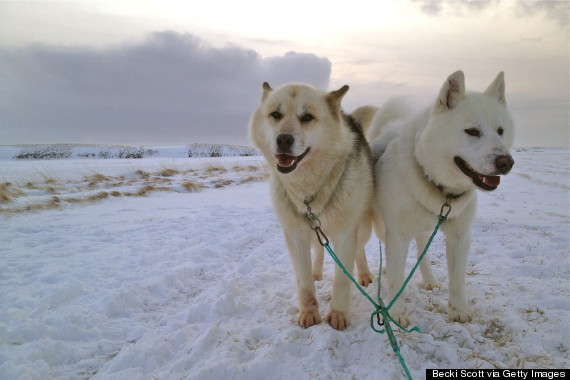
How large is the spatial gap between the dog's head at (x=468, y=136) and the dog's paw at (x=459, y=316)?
100cm

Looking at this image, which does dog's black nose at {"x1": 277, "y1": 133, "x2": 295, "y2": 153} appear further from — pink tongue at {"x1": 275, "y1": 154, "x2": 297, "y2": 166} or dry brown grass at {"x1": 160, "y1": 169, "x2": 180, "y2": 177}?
dry brown grass at {"x1": 160, "y1": 169, "x2": 180, "y2": 177}

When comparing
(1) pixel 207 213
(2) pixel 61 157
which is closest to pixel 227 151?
(2) pixel 61 157

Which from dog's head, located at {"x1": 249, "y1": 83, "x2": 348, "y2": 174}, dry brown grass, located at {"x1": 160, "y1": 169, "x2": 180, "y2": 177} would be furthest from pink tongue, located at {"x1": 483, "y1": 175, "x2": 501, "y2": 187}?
dry brown grass, located at {"x1": 160, "y1": 169, "x2": 180, "y2": 177}

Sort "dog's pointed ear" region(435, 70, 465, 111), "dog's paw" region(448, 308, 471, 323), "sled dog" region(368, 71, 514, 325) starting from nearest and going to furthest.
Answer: "sled dog" region(368, 71, 514, 325) < "dog's pointed ear" region(435, 70, 465, 111) < "dog's paw" region(448, 308, 471, 323)

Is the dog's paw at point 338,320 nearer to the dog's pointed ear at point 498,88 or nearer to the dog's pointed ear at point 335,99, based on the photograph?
the dog's pointed ear at point 335,99

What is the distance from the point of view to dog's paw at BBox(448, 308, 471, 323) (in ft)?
8.38

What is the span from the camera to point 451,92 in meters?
2.37

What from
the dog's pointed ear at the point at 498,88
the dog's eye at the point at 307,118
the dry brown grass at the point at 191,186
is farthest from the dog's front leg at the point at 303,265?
the dry brown grass at the point at 191,186

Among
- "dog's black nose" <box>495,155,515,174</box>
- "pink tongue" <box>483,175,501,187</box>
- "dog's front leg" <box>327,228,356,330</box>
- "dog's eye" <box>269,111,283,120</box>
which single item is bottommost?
"dog's front leg" <box>327,228,356,330</box>

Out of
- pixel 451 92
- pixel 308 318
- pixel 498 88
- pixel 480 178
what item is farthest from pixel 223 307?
pixel 498 88

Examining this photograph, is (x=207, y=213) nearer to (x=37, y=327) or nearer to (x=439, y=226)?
(x=37, y=327)

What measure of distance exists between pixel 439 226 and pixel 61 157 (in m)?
24.8

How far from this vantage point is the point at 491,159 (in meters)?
2.05

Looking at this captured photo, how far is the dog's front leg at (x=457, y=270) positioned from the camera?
103 inches
